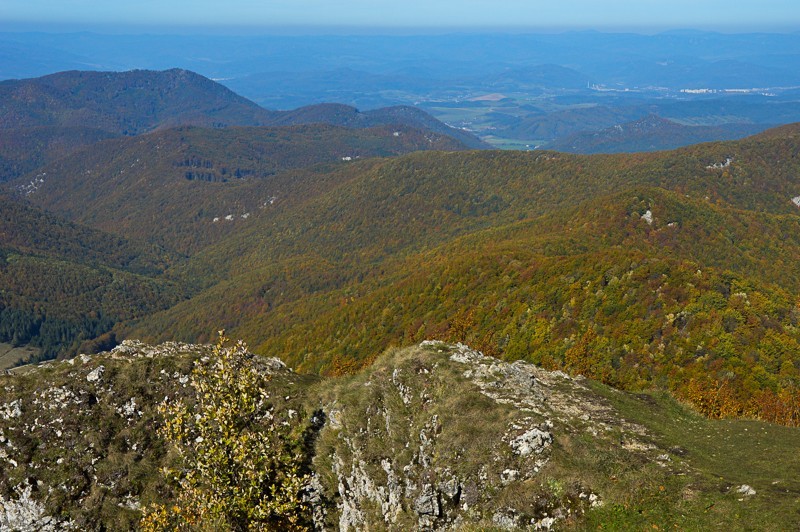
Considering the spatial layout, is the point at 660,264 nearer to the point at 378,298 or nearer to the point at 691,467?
the point at 691,467

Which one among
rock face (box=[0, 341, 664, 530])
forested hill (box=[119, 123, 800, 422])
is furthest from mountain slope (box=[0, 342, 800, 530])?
forested hill (box=[119, 123, 800, 422])

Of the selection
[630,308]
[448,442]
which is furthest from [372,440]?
[630,308]

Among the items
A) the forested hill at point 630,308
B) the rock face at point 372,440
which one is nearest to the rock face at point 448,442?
the rock face at point 372,440

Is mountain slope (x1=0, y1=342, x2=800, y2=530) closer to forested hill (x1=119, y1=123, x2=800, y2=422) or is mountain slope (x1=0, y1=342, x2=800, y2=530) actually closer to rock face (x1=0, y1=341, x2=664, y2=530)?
rock face (x1=0, y1=341, x2=664, y2=530)

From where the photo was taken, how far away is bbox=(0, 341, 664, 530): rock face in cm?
2536

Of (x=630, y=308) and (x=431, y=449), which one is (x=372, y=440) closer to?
(x=431, y=449)

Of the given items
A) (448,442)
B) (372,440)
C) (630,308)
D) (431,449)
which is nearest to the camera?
(448,442)

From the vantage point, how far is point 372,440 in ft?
101

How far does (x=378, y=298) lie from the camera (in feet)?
480

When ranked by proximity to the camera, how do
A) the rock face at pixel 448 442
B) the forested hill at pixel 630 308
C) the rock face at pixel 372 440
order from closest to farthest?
the rock face at pixel 448 442 → the rock face at pixel 372 440 → the forested hill at pixel 630 308

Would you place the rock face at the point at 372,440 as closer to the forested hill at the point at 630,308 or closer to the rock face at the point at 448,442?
the rock face at the point at 448,442

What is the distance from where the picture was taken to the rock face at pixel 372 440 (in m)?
25.4

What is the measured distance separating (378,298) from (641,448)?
122 metres

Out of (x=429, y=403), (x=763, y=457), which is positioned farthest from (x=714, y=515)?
(x=429, y=403)
